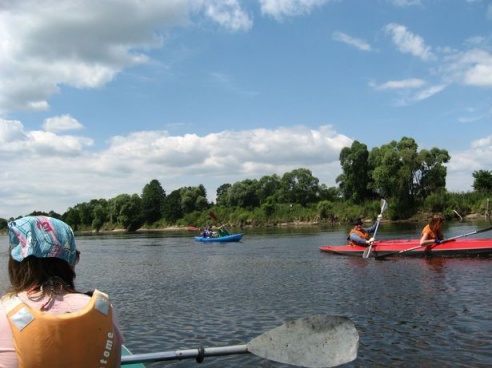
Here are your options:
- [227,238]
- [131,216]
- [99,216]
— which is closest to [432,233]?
[227,238]

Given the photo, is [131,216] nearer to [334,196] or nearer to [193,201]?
[193,201]

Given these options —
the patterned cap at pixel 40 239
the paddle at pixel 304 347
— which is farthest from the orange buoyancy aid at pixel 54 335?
the paddle at pixel 304 347

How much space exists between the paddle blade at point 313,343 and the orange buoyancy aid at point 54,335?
9.24ft

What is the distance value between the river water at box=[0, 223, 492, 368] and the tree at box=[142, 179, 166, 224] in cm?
9221

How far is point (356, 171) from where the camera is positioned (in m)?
73.4

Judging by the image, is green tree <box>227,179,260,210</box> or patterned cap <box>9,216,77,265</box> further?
green tree <box>227,179,260,210</box>

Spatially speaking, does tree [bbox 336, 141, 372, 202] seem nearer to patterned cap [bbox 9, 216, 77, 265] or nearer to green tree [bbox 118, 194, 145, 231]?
green tree [bbox 118, 194, 145, 231]

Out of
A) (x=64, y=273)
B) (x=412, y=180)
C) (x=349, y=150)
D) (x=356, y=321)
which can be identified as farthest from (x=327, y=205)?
(x=64, y=273)

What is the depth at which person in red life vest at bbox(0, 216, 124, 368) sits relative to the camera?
9.66ft

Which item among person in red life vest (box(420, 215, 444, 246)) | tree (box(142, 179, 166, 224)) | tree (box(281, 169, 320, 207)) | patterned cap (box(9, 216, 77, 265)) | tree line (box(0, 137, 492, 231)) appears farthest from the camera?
tree (box(142, 179, 166, 224))

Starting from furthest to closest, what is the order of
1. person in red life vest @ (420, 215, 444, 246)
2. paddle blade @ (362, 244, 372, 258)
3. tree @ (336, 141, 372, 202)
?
tree @ (336, 141, 372, 202) < paddle blade @ (362, 244, 372, 258) < person in red life vest @ (420, 215, 444, 246)

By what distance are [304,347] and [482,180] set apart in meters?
67.3

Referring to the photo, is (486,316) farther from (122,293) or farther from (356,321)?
(122,293)

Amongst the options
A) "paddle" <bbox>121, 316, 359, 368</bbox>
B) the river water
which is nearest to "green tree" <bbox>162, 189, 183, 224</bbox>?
the river water
